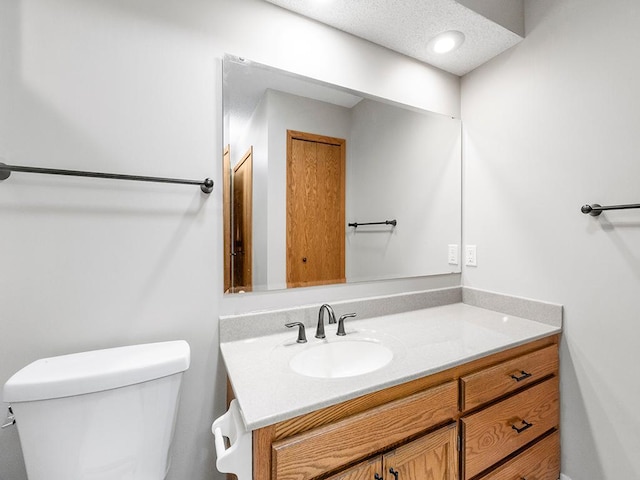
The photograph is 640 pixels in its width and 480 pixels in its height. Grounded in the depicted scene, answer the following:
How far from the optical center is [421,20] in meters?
1.36

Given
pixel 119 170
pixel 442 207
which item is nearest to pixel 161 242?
pixel 119 170

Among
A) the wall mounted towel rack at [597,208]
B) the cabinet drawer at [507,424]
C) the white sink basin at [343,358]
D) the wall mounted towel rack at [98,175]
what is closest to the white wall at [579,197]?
the wall mounted towel rack at [597,208]

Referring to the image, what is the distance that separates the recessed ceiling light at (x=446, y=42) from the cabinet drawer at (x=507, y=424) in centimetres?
169

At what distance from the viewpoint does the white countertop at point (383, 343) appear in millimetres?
783

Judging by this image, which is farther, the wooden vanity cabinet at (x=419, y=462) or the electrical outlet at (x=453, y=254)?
the electrical outlet at (x=453, y=254)

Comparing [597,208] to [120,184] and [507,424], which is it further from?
[120,184]

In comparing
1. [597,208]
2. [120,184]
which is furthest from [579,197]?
[120,184]

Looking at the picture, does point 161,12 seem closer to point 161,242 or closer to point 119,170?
point 119,170

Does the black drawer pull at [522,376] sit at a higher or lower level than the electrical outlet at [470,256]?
lower

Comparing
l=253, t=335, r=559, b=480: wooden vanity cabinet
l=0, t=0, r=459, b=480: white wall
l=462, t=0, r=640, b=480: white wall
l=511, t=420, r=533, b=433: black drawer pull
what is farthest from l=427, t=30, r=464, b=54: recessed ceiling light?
l=511, t=420, r=533, b=433: black drawer pull

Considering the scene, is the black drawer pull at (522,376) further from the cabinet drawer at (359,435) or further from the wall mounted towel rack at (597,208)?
the wall mounted towel rack at (597,208)

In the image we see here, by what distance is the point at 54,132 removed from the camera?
0.93 m

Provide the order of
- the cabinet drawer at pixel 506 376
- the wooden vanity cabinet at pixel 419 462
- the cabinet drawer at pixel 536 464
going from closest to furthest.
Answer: the wooden vanity cabinet at pixel 419 462 < the cabinet drawer at pixel 506 376 < the cabinet drawer at pixel 536 464

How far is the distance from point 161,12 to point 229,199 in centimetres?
72
